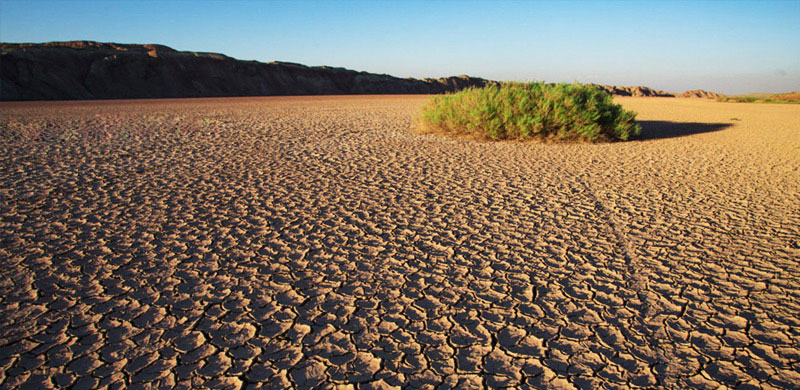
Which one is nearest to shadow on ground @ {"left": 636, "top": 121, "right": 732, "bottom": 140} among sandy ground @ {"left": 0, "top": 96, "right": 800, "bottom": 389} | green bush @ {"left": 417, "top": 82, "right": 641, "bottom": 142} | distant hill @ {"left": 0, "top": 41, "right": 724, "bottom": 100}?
green bush @ {"left": 417, "top": 82, "right": 641, "bottom": 142}

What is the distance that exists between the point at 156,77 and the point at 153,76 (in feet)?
0.69

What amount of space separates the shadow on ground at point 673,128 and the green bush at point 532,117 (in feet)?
1.66

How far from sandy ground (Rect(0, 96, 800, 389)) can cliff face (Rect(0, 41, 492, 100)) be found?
2818cm

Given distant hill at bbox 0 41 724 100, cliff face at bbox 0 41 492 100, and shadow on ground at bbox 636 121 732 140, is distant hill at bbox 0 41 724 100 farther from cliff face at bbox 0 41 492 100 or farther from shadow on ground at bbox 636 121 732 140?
shadow on ground at bbox 636 121 732 140

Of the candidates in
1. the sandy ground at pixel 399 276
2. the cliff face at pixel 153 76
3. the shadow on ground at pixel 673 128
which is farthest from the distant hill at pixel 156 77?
the shadow on ground at pixel 673 128

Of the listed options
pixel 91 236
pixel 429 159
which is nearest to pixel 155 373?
pixel 91 236

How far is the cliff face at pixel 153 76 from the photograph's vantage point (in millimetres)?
27641

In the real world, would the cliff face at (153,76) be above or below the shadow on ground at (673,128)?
above

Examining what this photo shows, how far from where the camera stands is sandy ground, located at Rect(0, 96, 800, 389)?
1704 mm

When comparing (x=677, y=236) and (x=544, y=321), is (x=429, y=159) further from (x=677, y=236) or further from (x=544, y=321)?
(x=544, y=321)

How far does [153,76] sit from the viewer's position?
108ft

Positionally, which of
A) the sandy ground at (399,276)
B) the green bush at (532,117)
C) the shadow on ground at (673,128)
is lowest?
the sandy ground at (399,276)

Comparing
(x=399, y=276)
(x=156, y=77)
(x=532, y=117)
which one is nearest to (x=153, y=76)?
(x=156, y=77)

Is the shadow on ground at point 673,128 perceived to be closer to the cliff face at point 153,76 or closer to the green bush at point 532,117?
the green bush at point 532,117
